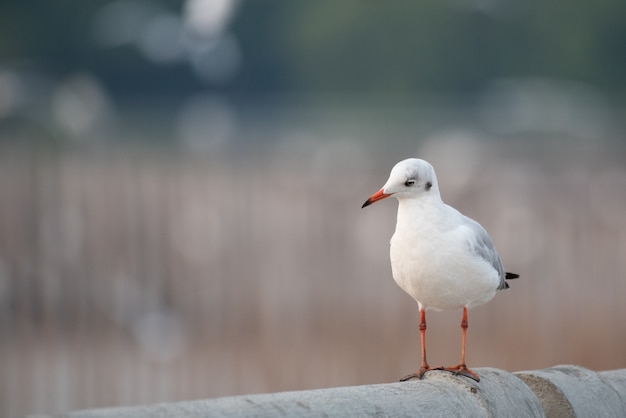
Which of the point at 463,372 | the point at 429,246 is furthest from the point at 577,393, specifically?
the point at 429,246

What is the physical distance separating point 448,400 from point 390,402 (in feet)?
0.83

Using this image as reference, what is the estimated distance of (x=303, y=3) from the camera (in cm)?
2839

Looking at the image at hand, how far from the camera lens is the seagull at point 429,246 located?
312cm

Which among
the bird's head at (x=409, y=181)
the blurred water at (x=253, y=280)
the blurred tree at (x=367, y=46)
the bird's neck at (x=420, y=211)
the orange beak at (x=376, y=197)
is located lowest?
the blurred water at (x=253, y=280)

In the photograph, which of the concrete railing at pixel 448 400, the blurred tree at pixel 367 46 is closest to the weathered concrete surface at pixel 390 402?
the concrete railing at pixel 448 400

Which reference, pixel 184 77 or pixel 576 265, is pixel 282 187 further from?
pixel 184 77

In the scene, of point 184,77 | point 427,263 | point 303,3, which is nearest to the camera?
point 427,263

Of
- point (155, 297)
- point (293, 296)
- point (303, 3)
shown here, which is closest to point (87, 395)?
point (155, 297)

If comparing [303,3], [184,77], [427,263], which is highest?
[303,3]

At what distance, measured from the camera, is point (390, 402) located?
261 cm

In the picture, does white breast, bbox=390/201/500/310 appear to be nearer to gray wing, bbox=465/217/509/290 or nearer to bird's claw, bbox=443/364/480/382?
gray wing, bbox=465/217/509/290

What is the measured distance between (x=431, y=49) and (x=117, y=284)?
20.1m

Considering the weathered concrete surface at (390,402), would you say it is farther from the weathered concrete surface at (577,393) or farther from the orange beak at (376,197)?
the orange beak at (376,197)

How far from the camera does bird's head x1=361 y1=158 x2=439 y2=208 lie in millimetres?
3121
